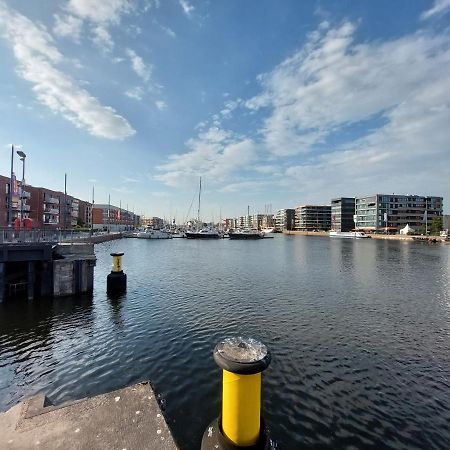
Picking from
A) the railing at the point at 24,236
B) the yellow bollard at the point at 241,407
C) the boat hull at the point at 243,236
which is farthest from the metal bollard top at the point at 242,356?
the boat hull at the point at 243,236

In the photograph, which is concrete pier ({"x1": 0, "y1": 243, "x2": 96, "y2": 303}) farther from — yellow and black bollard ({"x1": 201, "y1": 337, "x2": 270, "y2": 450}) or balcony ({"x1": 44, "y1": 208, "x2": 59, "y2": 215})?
balcony ({"x1": 44, "y1": 208, "x2": 59, "y2": 215})

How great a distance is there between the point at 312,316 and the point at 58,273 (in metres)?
18.0

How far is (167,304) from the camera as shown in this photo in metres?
19.8

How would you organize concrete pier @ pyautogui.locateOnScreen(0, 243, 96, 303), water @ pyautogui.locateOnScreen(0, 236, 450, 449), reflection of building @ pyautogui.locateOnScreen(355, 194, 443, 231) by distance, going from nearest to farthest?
water @ pyautogui.locateOnScreen(0, 236, 450, 449) → concrete pier @ pyautogui.locateOnScreen(0, 243, 96, 303) → reflection of building @ pyautogui.locateOnScreen(355, 194, 443, 231)

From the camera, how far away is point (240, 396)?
392cm

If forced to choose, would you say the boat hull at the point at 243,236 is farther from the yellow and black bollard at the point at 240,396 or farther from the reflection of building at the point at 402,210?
the yellow and black bollard at the point at 240,396

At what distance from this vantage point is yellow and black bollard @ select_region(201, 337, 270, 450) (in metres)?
3.79

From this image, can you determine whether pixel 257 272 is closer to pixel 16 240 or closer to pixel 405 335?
pixel 405 335

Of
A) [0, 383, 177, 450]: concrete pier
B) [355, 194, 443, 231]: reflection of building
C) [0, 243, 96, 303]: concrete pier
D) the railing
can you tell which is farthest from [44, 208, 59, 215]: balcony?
[355, 194, 443, 231]: reflection of building

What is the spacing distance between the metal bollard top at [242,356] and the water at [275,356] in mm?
4486

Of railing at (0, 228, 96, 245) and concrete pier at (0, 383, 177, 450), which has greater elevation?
railing at (0, 228, 96, 245)

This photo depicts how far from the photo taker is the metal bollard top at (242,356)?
12.2 feet

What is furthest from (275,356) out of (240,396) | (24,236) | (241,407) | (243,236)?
(243,236)

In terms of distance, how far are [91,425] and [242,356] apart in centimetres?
334
